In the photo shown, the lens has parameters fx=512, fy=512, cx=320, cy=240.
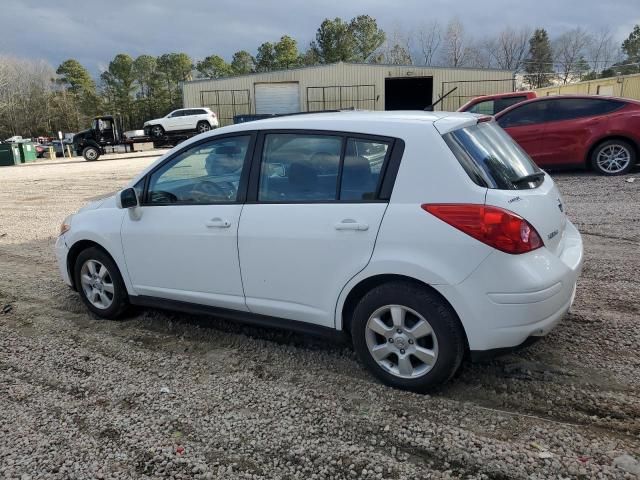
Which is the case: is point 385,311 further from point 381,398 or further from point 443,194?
point 443,194

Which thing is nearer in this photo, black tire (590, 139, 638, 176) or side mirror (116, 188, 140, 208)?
side mirror (116, 188, 140, 208)

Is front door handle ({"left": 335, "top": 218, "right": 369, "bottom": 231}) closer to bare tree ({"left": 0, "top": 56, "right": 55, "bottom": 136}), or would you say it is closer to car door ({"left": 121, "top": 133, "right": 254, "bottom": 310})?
car door ({"left": 121, "top": 133, "right": 254, "bottom": 310})

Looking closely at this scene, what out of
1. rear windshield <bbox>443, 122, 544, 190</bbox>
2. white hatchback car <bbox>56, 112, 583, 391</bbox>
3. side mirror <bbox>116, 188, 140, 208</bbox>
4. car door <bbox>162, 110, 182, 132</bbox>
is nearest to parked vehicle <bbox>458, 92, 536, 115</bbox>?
rear windshield <bbox>443, 122, 544, 190</bbox>

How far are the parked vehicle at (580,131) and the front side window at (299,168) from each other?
304 inches

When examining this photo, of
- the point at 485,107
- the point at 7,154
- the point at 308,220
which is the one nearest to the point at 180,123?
the point at 7,154

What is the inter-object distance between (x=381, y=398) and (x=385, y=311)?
1.76 feet

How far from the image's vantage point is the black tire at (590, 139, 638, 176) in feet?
31.3

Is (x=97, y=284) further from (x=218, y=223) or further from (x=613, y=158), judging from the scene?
(x=613, y=158)

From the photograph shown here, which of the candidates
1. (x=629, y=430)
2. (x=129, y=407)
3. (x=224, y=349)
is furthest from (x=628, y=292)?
(x=129, y=407)

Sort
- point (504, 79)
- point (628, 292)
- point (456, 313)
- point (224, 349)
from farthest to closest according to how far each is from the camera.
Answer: point (504, 79)
point (628, 292)
point (224, 349)
point (456, 313)

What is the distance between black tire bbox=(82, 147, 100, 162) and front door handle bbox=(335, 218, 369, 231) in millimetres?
30720

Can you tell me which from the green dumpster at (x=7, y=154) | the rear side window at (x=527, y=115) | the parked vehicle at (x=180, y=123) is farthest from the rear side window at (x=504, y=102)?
the green dumpster at (x=7, y=154)

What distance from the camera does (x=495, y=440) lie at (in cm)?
266

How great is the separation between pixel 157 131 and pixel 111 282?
31522mm
